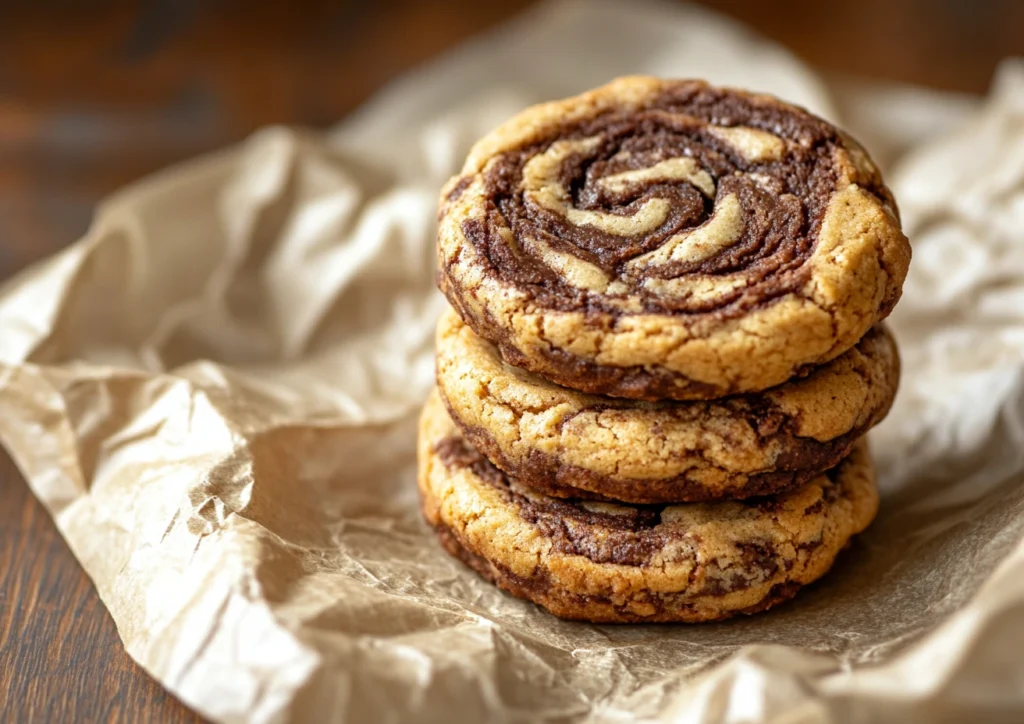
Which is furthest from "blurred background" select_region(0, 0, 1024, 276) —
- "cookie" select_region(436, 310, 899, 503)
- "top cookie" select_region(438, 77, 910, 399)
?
"cookie" select_region(436, 310, 899, 503)

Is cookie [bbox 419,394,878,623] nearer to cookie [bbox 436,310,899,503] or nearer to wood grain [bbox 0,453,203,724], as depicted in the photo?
cookie [bbox 436,310,899,503]

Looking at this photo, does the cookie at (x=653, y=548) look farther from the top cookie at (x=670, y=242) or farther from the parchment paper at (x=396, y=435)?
the top cookie at (x=670, y=242)

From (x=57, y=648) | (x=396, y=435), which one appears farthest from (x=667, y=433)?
(x=57, y=648)

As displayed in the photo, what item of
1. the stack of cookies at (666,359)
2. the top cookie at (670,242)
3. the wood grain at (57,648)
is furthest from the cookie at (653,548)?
the wood grain at (57,648)

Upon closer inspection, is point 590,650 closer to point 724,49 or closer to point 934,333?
point 934,333

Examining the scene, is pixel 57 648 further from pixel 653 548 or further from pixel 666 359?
pixel 666 359

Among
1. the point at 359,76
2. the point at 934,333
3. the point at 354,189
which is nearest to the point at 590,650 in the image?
the point at 934,333
